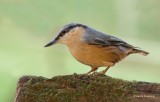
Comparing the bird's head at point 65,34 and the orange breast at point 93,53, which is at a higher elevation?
the bird's head at point 65,34

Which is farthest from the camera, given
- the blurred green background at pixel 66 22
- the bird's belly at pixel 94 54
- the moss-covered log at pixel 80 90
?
the blurred green background at pixel 66 22

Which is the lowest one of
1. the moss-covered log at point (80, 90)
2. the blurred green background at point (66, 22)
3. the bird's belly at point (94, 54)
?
the moss-covered log at point (80, 90)

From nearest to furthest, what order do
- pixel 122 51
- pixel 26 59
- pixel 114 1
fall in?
pixel 122 51 → pixel 26 59 → pixel 114 1

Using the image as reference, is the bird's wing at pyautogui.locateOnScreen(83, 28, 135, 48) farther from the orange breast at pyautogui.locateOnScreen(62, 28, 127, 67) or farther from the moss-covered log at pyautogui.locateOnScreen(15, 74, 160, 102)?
the moss-covered log at pyautogui.locateOnScreen(15, 74, 160, 102)

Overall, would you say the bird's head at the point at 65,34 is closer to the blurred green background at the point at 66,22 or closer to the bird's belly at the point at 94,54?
the bird's belly at the point at 94,54

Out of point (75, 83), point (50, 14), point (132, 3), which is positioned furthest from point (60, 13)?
point (75, 83)

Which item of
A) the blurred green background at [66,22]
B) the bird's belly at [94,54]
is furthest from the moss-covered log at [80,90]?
the blurred green background at [66,22]

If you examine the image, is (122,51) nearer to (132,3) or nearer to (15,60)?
(15,60)
